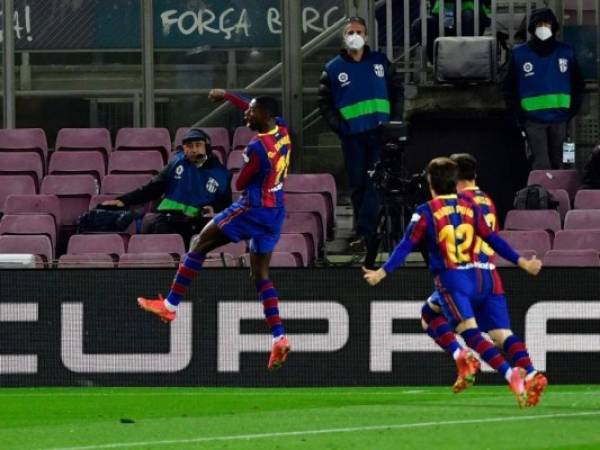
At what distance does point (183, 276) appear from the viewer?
15359mm

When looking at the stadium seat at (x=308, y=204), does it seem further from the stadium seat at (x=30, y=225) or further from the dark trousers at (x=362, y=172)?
the stadium seat at (x=30, y=225)

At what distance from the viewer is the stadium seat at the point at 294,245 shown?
1845 centimetres

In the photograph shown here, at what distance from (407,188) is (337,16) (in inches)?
146

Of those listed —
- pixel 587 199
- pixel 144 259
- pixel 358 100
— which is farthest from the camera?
pixel 358 100

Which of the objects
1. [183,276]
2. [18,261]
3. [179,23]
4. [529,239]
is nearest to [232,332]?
[183,276]

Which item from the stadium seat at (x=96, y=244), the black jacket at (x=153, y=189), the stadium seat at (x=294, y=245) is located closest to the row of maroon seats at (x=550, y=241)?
the stadium seat at (x=294, y=245)

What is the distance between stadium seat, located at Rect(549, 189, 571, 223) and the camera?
19734mm

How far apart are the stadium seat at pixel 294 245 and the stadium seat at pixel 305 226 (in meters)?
0.57

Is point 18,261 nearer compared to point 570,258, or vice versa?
point 570,258

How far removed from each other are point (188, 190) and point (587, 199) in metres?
3.96

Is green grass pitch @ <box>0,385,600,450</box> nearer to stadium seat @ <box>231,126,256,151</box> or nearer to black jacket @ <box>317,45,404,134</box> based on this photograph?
black jacket @ <box>317,45,404,134</box>

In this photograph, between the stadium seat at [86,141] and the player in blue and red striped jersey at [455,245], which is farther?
the stadium seat at [86,141]

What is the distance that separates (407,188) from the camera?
1917 centimetres

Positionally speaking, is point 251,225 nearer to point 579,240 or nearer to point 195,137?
point 195,137
